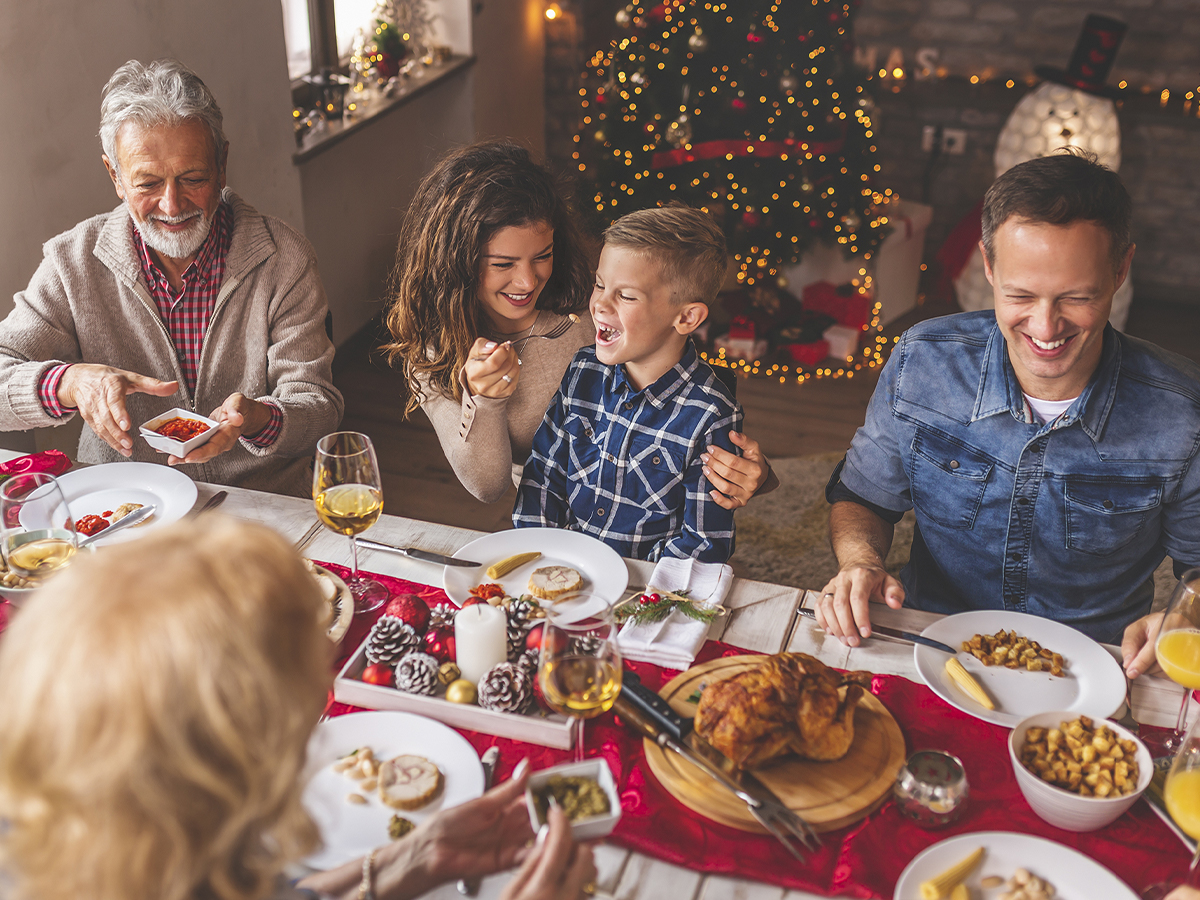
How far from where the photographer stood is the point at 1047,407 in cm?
166

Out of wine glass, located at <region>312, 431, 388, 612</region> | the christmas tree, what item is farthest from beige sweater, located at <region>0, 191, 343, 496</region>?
the christmas tree

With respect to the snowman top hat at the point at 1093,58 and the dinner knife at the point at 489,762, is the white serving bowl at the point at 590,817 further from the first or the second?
the snowman top hat at the point at 1093,58

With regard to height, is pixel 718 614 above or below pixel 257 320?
below

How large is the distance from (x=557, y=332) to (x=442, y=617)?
2.95 feet

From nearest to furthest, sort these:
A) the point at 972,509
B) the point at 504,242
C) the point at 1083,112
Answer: the point at 972,509 → the point at 504,242 → the point at 1083,112

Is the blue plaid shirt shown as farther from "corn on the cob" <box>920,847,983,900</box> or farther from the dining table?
"corn on the cob" <box>920,847,983,900</box>

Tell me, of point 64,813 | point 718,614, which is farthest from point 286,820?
point 718,614

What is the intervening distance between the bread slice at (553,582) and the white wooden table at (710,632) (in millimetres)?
116

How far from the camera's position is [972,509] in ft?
5.71

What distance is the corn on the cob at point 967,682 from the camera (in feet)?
4.16

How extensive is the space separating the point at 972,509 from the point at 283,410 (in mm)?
1363

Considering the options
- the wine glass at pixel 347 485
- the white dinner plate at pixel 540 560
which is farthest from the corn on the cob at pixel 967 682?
the wine glass at pixel 347 485

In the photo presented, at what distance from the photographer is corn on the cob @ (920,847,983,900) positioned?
0.98 m

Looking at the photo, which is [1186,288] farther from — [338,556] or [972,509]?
[338,556]
